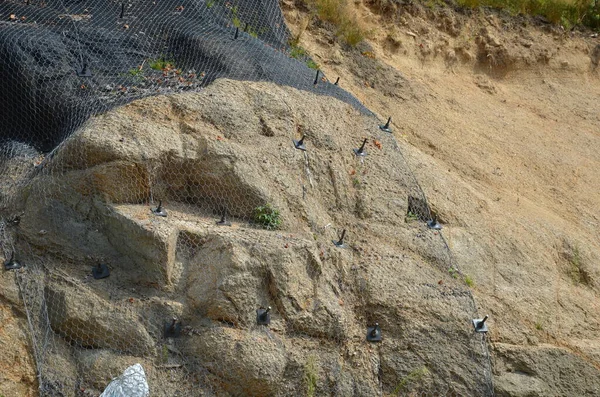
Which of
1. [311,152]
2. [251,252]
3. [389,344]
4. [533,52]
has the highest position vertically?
[533,52]

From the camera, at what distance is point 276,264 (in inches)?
174

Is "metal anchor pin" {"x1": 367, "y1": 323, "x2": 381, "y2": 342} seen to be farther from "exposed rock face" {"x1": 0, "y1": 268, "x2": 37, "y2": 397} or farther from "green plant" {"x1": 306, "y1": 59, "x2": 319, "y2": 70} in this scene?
"green plant" {"x1": 306, "y1": 59, "x2": 319, "y2": 70}

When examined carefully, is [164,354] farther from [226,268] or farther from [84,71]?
[84,71]

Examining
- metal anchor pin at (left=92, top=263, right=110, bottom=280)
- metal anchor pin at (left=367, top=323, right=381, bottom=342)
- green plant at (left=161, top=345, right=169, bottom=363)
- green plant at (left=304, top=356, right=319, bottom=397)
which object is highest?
metal anchor pin at (left=367, top=323, right=381, bottom=342)

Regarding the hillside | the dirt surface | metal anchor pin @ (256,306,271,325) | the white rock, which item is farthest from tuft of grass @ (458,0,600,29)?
the white rock

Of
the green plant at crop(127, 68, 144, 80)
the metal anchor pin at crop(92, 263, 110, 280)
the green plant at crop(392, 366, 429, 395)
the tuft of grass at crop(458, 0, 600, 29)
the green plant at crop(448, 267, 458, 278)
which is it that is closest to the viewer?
the metal anchor pin at crop(92, 263, 110, 280)

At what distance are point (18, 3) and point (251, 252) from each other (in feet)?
10.2

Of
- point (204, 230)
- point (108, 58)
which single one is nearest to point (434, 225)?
point (204, 230)

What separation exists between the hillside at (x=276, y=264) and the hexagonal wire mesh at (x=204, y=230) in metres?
0.01

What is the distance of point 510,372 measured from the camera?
191 inches

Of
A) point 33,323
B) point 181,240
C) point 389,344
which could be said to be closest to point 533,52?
point 389,344

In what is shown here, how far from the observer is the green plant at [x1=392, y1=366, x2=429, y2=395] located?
4.58 meters

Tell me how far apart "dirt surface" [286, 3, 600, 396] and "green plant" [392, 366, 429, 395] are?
0.57m

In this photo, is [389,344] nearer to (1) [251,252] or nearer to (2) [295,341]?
(2) [295,341]
